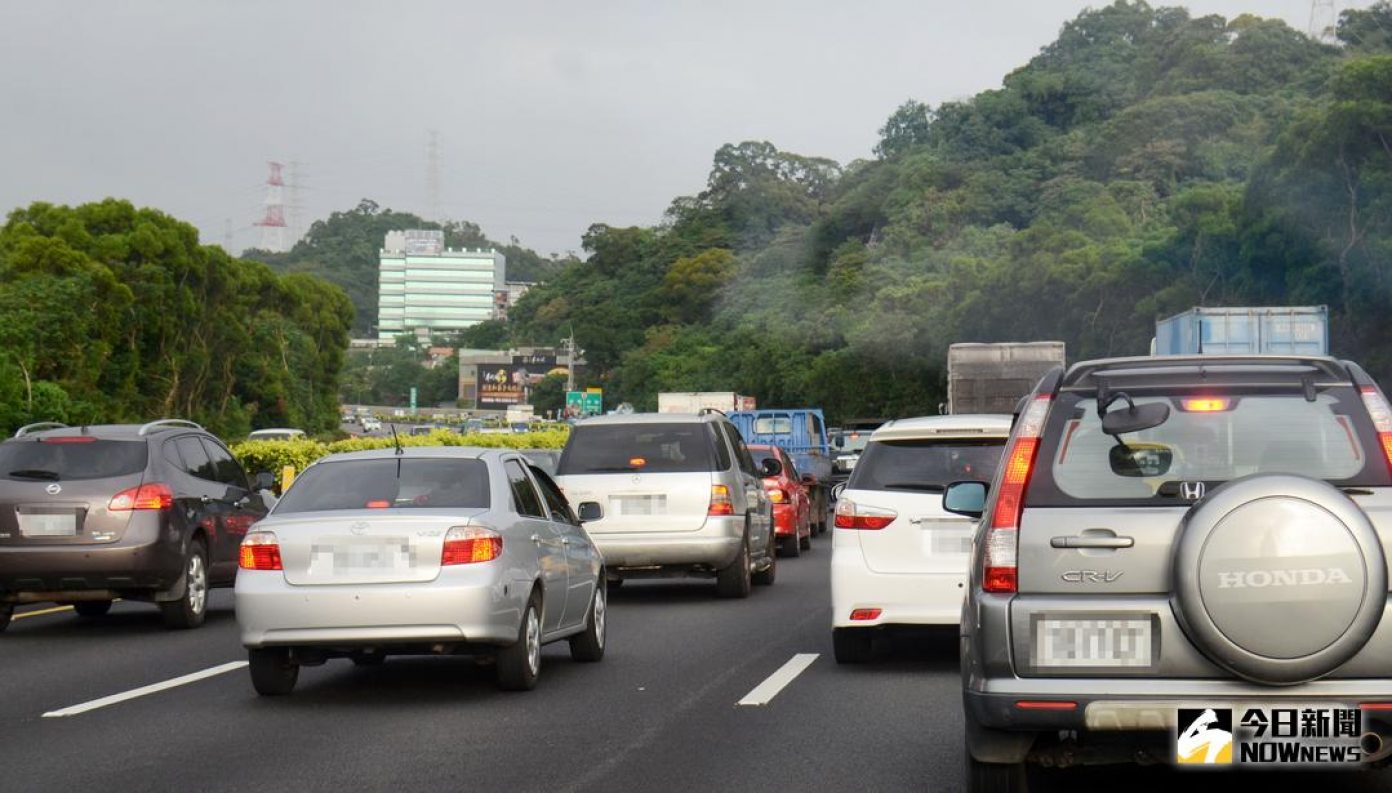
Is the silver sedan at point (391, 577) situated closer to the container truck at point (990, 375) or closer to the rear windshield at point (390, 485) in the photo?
the rear windshield at point (390, 485)

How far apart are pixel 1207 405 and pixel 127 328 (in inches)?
2196

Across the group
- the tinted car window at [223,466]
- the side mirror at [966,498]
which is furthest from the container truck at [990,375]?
the side mirror at [966,498]

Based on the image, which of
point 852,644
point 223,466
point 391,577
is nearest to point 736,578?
point 223,466

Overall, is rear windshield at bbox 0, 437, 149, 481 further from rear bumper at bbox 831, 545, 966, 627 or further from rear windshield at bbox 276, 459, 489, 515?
rear bumper at bbox 831, 545, 966, 627

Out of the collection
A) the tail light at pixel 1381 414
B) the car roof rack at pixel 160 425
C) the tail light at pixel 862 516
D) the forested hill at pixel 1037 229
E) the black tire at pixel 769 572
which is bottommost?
the black tire at pixel 769 572

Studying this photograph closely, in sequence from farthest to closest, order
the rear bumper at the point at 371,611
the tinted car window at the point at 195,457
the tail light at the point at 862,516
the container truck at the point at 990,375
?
the container truck at the point at 990,375 → the tinted car window at the point at 195,457 → the tail light at the point at 862,516 → the rear bumper at the point at 371,611

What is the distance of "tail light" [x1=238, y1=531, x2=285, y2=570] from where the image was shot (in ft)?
35.3

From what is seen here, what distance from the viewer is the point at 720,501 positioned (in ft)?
59.4

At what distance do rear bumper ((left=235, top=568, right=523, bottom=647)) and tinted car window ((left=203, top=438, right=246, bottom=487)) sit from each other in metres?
6.43

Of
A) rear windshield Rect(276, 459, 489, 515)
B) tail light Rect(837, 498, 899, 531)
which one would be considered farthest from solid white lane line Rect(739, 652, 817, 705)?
rear windshield Rect(276, 459, 489, 515)

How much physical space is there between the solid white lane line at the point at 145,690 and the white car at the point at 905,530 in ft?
13.4

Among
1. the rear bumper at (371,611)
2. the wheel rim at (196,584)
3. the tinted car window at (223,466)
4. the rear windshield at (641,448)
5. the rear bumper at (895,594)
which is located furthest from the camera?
the rear windshield at (641,448)

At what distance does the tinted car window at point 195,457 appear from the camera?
53.6 feet

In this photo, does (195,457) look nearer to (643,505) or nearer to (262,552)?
(643,505)
